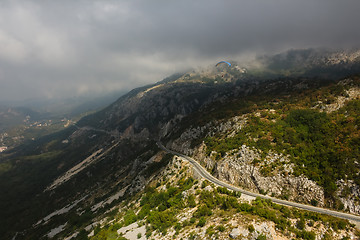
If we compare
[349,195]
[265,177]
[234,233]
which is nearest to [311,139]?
[349,195]

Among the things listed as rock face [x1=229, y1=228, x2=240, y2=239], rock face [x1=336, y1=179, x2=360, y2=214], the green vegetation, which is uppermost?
the green vegetation

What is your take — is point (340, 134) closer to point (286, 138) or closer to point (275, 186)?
point (286, 138)

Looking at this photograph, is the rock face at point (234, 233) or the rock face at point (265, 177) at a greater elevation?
the rock face at point (234, 233)

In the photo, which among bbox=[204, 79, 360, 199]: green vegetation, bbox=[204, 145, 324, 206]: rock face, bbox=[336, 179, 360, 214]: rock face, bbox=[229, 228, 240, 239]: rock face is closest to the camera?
bbox=[229, 228, 240, 239]: rock face

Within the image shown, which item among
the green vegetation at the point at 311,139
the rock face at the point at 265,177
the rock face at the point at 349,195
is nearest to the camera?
the rock face at the point at 349,195

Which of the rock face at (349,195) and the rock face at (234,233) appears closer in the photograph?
the rock face at (234,233)

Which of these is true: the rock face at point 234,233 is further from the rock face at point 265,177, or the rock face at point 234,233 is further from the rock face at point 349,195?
the rock face at point 349,195

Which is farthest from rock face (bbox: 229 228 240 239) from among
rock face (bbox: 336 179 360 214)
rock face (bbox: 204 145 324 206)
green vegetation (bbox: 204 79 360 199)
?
rock face (bbox: 336 179 360 214)

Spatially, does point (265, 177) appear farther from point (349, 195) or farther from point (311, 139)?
point (311, 139)

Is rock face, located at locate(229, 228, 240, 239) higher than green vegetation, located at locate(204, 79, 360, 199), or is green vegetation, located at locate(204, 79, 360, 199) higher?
green vegetation, located at locate(204, 79, 360, 199)

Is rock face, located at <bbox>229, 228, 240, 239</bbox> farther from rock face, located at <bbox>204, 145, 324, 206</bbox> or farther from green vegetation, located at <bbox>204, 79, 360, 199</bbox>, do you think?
green vegetation, located at <bbox>204, 79, 360, 199</bbox>

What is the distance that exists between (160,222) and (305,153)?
150 feet

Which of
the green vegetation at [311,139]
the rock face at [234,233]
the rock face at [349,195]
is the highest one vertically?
the green vegetation at [311,139]

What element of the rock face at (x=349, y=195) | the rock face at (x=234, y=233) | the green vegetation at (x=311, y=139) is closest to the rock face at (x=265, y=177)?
the green vegetation at (x=311, y=139)
